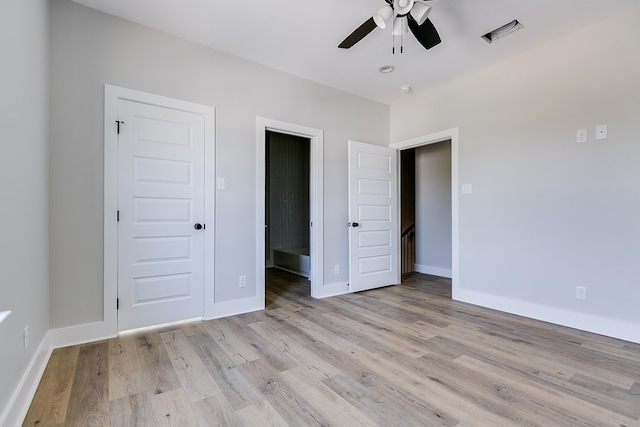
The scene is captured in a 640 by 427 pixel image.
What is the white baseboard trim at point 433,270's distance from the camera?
5.21m

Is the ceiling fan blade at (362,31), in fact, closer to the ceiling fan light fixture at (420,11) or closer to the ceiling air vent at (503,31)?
the ceiling fan light fixture at (420,11)

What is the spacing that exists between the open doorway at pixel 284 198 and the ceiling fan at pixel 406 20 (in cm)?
388

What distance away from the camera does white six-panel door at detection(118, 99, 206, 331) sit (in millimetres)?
2691

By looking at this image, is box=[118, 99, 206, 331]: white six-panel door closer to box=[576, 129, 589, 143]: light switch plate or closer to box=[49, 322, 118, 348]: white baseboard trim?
box=[49, 322, 118, 348]: white baseboard trim

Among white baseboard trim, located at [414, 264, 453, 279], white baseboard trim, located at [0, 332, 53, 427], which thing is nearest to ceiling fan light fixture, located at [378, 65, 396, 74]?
white baseboard trim, located at [414, 264, 453, 279]

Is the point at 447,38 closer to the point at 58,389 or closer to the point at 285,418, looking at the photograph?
the point at 285,418

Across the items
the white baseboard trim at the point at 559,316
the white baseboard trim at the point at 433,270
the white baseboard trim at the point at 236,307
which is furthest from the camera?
the white baseboard trim at the point at 433,270

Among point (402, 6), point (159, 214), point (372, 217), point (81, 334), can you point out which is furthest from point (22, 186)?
point (372, 217)

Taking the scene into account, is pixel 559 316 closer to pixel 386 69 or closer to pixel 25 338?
pixel 386 69

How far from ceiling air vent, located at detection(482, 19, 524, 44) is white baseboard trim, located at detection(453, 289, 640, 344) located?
268 centimetres

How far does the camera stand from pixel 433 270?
5441 mm

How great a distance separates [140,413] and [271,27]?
3.04 meters

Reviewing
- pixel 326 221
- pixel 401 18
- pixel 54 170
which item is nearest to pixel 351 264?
pixel 326 221

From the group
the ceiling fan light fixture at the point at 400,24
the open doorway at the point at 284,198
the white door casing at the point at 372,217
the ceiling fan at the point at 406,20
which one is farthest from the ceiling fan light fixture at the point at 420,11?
the open doorway at the point at 284,198
